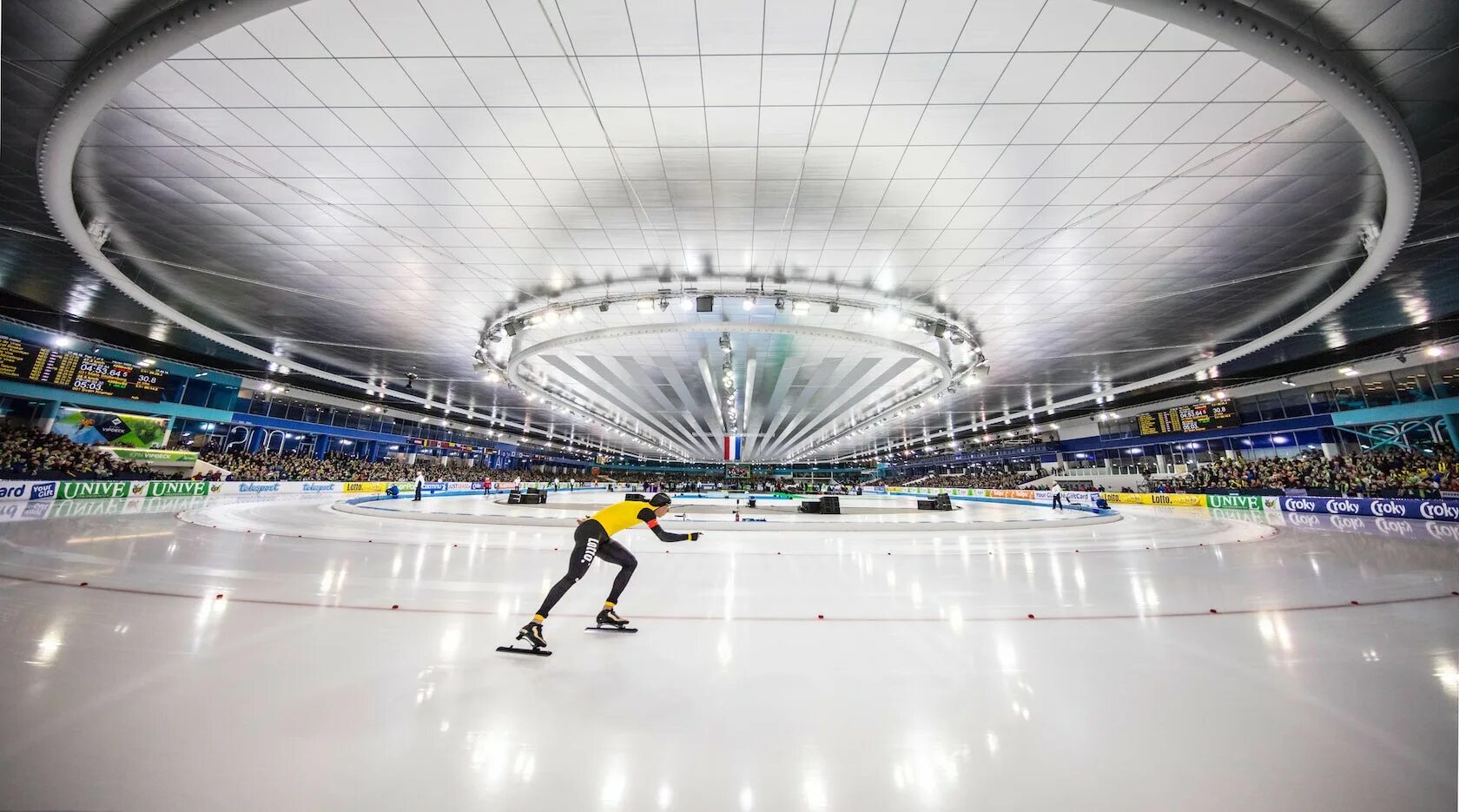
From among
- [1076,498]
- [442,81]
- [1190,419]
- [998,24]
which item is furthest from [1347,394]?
[442,81]

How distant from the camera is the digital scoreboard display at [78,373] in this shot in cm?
1984

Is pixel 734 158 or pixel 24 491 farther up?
pixel 734 158

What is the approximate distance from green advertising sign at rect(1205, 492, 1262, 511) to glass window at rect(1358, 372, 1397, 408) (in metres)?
6.36

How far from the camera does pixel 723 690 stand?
3.27 metres

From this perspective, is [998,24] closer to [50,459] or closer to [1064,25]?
[1064,25]

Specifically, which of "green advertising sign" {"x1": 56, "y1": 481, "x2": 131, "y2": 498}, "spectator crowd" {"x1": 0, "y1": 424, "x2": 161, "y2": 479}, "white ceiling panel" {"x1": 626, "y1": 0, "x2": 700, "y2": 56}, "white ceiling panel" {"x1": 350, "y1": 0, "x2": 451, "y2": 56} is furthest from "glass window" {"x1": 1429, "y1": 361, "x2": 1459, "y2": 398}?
"spectator crowd" {"x1": 0, "y1": 424, "x2": 161, "y2": 479}

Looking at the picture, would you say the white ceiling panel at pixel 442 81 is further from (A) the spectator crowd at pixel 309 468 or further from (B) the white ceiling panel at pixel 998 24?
(A) the spectator crowd at pixel 309 468

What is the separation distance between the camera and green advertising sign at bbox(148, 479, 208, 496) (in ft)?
69.2

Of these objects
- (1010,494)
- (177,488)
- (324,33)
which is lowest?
(177,488)

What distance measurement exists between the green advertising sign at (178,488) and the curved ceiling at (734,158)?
605 inches

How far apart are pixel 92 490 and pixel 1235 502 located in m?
51.9

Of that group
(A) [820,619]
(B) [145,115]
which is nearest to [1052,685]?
(A) [820,619]

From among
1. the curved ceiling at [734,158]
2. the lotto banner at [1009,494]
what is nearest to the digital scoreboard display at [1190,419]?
the lotto banner at [1009,494]

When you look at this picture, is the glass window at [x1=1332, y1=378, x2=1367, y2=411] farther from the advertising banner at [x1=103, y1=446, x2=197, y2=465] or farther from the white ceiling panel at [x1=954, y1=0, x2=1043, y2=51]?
the advertising banner at [x1=103, y1=446, x2=197, y2=465]
